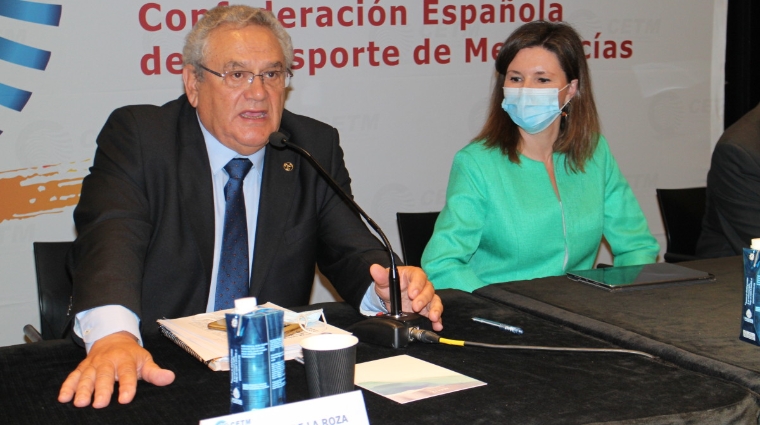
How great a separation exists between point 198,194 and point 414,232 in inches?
43.3

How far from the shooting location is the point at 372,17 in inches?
151

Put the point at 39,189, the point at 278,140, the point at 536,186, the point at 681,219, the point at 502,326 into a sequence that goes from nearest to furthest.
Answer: the point at 502,326, the point at 278,140, the point at 536,186, the point at 39,189, the point at 681,219

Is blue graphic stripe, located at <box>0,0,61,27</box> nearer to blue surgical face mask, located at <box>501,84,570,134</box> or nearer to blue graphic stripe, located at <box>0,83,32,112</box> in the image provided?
blue graphic stripe, located at <box>0,83,32,112</box>

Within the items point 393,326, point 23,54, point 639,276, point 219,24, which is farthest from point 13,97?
point 639,276

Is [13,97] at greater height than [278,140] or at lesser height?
greater

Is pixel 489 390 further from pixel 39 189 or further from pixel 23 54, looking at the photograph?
pixel 23 54

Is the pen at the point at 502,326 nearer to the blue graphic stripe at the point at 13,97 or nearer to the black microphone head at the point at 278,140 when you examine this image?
the black microphone head at the point at 278,140

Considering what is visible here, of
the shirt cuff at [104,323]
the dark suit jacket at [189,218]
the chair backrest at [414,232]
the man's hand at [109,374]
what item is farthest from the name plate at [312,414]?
the chair backrest at [414,232]

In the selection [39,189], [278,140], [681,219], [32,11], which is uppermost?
[32,11]

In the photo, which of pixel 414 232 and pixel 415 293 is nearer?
pixel 415 293

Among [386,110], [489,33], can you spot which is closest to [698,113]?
[489,33]

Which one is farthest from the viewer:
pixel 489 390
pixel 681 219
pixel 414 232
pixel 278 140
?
pixel 681 219

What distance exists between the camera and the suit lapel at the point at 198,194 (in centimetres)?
218

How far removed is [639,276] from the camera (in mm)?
2268
